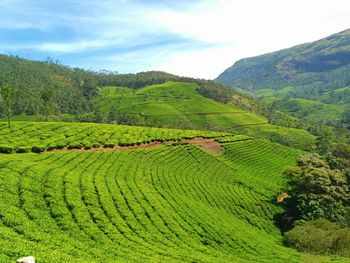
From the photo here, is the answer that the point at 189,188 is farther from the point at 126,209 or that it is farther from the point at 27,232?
the point at 27,232

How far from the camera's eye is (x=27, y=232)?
26.3 meters

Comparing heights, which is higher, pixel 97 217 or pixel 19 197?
pixel 19 197

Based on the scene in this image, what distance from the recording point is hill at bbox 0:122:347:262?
91.9 feet

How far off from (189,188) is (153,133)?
35859 mm

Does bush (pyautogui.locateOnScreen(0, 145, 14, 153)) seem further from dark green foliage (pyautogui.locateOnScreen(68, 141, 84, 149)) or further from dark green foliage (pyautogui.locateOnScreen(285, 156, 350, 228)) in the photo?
dark green foliage (pyautogui.locateOnScreen(285, 156, 350, 228))

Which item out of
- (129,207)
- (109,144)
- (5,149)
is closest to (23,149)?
(5,149)

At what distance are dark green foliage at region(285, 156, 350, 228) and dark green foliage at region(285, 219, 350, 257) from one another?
1116 cm

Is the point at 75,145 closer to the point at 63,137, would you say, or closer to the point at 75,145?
the point at 75,145

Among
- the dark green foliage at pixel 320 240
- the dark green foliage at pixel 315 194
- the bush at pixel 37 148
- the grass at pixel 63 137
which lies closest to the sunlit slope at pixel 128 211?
the dark green foliage at pixel 320 240

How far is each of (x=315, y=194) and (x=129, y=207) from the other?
43.5 metres

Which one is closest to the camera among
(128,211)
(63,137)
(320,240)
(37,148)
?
(128,211)

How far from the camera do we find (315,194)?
230ft

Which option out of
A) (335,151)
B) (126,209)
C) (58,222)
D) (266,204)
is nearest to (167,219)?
(126,209)

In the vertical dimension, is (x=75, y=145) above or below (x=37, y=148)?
below
